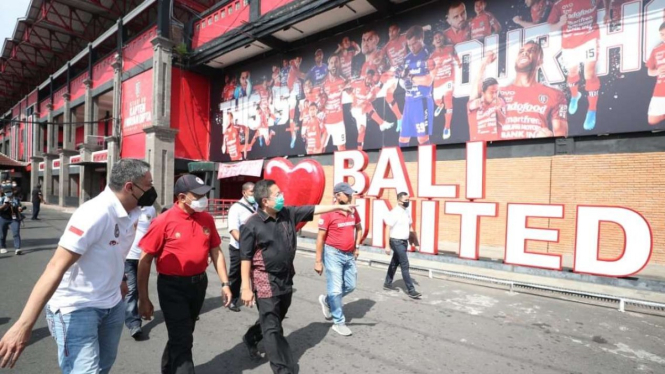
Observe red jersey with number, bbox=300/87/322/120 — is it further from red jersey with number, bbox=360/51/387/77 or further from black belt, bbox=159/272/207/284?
black belt, bbox=159/272/207/284

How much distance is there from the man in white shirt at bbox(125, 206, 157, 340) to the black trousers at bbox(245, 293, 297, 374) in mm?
2024

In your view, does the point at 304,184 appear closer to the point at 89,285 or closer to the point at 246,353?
the point at 246,353

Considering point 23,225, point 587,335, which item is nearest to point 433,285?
point 587,335

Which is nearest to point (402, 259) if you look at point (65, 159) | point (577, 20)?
point (577, 20)

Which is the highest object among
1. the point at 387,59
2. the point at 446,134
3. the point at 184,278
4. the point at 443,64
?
the point at 387,59

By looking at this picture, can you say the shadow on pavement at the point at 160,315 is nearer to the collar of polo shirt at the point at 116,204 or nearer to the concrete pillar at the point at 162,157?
the collar of polo shirt at the point at 116,204

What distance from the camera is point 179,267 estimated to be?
2.80 m

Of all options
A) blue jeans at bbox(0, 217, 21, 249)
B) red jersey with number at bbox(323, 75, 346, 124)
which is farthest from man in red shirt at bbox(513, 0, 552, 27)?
blue jeans at bbox(0, 217, 21, 249)

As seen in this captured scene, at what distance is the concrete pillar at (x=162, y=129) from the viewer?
63.1 feet

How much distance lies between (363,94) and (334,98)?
1.62 m

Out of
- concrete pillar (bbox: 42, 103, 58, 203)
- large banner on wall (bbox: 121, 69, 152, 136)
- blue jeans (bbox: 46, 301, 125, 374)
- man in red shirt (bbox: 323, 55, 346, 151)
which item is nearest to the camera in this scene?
blue jeans (bbox: 46, 301, 125, 374)

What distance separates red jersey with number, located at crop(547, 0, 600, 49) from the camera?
9641 millimetres

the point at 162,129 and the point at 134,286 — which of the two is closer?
the point at 134,286

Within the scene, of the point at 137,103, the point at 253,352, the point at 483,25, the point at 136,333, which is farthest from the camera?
the point at 137,103
